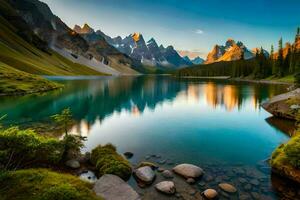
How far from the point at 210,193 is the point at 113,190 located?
6.95m

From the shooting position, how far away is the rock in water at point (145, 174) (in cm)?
1708

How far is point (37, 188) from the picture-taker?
34.9ft

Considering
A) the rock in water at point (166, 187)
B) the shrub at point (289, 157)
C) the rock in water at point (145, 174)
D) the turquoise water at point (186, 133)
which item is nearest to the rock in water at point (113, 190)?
the rock in water at point (166, 187)

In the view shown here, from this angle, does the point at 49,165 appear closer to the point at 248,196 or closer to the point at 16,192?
the point at 16,192

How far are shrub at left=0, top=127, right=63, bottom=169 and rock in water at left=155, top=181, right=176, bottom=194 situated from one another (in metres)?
8.65

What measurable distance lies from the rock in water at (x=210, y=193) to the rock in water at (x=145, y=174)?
4395mm

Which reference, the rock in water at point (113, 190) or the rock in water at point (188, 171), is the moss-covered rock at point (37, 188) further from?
the rock in water at point (188, 171)

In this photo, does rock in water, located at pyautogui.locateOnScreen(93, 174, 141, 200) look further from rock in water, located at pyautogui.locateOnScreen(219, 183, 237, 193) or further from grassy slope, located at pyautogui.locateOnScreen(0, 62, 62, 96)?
grassy slope, located at pyautogui.locateOnScreen(0, 62, 62, 96)

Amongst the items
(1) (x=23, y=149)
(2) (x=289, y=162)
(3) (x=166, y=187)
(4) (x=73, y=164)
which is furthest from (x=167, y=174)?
(1) (x=23, y=149)

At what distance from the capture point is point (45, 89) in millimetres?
80688

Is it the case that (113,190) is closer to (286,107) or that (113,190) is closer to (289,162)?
(289,162)

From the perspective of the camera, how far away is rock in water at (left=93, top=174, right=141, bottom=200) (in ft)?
42.7

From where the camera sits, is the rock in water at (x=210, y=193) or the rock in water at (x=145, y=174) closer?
the rock in water at (x=210, y=193)

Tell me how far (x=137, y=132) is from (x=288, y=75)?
152367 millimetres
